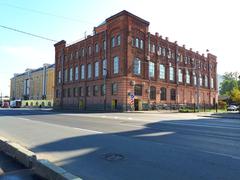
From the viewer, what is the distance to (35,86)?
98.1 m

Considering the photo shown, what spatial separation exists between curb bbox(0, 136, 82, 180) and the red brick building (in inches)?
1327

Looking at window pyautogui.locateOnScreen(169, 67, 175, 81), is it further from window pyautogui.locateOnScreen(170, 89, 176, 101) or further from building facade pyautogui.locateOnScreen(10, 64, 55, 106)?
building facade pyautogui.locateOnScreen(10, 64, 55, 106)

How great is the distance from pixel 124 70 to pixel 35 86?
2602 inches

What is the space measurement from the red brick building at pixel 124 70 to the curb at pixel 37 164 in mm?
33694

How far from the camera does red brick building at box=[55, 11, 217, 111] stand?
42.7 m

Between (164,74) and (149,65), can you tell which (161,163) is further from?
(164,74)

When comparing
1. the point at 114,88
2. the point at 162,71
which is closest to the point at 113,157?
the point at 114,88

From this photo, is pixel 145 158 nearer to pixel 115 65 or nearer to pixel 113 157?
pixel 113 157

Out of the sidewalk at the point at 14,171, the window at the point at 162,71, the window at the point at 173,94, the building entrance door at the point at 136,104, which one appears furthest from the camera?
the window at the point at 173,94

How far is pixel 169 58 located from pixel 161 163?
49.5 metres

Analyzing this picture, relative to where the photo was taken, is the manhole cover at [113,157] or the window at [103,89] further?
the window at [103,89]

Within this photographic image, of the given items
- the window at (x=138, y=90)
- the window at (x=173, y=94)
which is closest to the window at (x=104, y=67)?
the window at (x=138, y=90)

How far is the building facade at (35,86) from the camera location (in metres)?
85.9

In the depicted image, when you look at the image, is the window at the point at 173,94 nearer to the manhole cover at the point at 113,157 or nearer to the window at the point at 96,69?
the window at the point at 96,69
